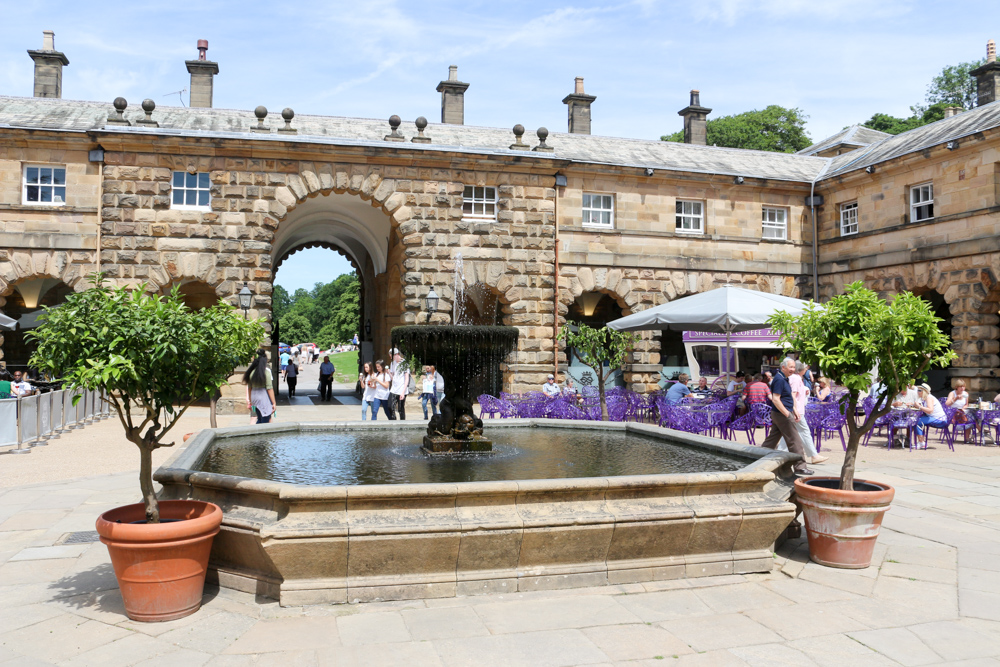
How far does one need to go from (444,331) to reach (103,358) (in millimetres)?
3442

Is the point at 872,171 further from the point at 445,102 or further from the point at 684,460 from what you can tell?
the point at 684,460

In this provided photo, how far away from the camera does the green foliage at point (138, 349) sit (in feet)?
15.3

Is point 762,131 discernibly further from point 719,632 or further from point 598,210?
point 719,632

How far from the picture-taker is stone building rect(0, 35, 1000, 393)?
1741 cm

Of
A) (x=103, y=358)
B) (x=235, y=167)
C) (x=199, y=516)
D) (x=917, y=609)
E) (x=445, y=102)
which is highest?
(x=445, y=102)

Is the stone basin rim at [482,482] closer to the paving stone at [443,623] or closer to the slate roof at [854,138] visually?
the paving stone at [443,623]

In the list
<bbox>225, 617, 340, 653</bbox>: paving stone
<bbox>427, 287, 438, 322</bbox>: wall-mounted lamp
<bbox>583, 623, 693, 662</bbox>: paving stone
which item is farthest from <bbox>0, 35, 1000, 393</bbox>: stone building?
<bbox>225, 617, 340, 653</bbox>: paving stone

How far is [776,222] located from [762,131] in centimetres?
2346

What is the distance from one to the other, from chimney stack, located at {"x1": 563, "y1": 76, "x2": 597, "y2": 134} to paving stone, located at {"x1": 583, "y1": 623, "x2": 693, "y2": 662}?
2354cm

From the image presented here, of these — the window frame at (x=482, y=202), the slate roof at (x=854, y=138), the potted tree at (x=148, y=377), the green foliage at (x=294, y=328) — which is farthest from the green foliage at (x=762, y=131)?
the green foliage at (x=294, y=328)

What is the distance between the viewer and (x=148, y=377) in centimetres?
485

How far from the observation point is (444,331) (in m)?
7.54

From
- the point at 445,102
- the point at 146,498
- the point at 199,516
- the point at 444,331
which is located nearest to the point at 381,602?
the point at 199,516

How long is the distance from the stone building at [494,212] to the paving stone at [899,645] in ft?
40.6
